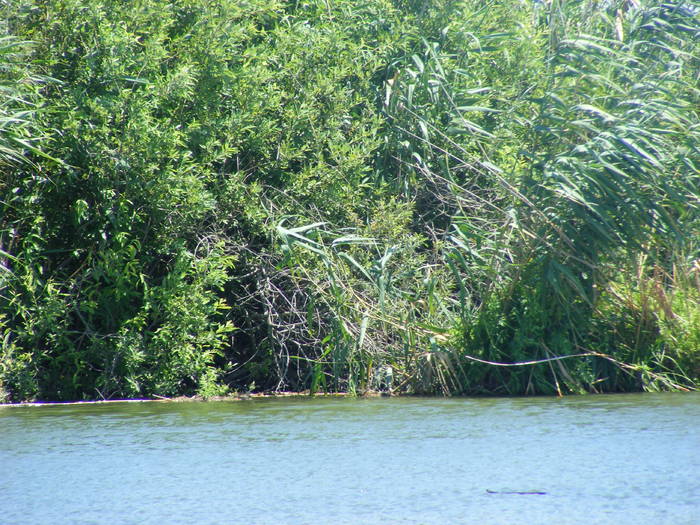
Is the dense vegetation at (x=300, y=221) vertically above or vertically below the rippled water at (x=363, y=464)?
above

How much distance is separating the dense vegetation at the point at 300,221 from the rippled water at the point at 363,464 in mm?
655

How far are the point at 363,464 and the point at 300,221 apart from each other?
310 cm

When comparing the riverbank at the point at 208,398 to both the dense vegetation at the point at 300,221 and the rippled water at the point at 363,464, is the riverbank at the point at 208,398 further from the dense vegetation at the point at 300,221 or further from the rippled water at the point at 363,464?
the rippled water at the point at 363,464

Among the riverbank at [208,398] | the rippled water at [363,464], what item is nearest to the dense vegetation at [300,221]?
the riverbank at [208,398]

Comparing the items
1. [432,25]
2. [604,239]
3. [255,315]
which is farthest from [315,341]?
[432,25]

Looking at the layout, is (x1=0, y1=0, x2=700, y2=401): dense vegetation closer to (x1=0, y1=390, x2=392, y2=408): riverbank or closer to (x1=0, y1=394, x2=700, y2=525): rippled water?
(x1=0, y1=390, x2=392, y2=408): riverbank

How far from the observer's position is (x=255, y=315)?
21.9 feet

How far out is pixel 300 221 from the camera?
6.42m

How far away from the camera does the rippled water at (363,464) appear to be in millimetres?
2875

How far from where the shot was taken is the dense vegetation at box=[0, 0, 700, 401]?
5.56 meters

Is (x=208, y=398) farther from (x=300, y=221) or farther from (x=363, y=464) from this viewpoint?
(x=363, y=464)

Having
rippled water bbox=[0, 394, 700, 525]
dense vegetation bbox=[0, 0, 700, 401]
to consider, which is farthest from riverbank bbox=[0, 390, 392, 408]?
rippled water bbox=[0, 394, 700, 525]

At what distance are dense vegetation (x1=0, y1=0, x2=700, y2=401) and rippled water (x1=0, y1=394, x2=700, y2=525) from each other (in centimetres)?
66

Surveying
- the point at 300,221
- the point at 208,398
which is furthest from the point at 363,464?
the point at 300,221
